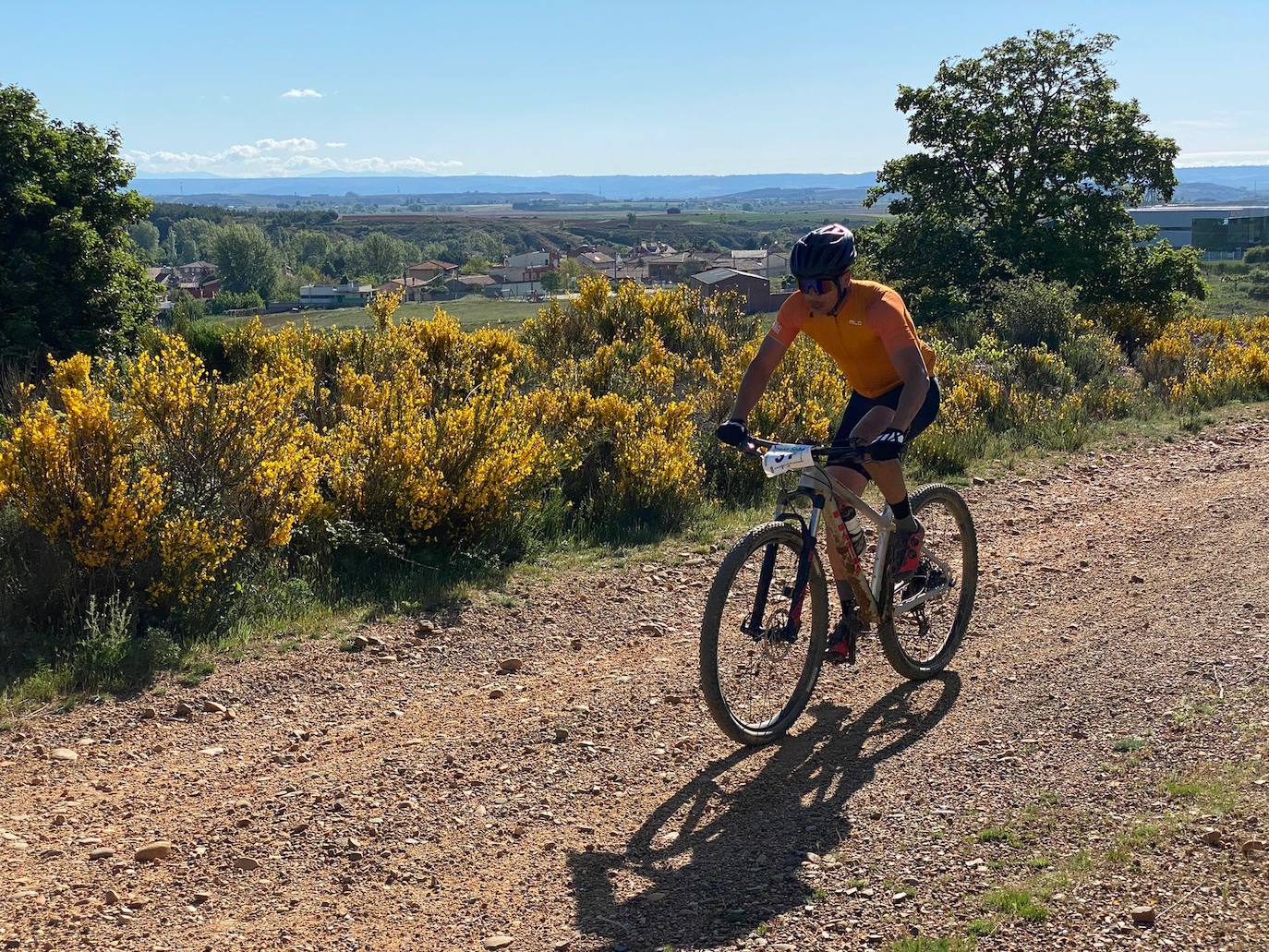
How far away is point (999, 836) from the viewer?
3752 millimetres

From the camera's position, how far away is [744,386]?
4953mm

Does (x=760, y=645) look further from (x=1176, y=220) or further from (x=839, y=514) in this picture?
(x=1176, y=220)

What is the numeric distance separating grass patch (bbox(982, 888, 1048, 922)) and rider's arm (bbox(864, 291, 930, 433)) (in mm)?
1899

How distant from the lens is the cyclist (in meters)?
4.50

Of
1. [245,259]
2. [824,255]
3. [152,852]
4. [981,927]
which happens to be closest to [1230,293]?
[824,255]

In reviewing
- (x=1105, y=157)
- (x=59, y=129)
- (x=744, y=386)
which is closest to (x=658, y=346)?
(x=744, y=386)

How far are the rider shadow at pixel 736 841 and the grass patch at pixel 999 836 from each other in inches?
19.0

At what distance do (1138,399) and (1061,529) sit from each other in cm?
619

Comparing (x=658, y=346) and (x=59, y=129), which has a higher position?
(x=59, y=129)

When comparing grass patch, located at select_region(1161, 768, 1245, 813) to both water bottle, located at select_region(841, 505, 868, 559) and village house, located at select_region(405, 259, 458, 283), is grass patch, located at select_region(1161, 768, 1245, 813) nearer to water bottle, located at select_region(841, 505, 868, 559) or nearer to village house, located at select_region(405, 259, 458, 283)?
water bottle, located at select_region(841, 505, 868, 559)

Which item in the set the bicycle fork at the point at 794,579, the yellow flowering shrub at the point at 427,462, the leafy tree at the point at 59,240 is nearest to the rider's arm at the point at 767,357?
the bicycle fork at the point at 794,579

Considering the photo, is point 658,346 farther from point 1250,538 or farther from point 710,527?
point 1250,538

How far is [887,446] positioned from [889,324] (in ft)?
1.96

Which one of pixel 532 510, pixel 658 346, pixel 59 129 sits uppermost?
pixel 59 129
